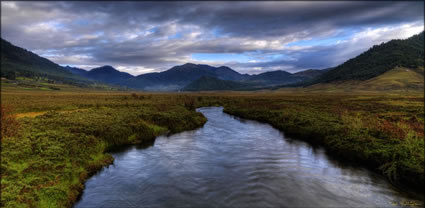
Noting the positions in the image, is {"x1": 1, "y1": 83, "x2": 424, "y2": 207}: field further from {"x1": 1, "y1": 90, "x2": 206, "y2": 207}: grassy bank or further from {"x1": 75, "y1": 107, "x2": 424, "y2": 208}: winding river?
{"x1": 75, "y1": 107, "x2": 424, "y2": 208}: winding river

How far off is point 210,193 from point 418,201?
13379 mm

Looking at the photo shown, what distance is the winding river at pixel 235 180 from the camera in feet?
Result: 50.9

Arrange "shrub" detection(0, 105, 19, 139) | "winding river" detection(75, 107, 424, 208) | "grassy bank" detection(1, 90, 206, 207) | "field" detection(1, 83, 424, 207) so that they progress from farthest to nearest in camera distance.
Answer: "shrub" detection(0, 105, 19, 139) → "winding river" detection(75, 107, 424, 208) → "field" detection(1, 83, 424, 207) → "grassy bank" detection(1, 90, 206, 207)

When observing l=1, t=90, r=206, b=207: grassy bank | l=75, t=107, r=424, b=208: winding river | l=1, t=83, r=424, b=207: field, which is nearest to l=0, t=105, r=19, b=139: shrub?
l=1, t=83, r=424, b=207: field

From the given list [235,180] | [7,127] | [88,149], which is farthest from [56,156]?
[235,180]

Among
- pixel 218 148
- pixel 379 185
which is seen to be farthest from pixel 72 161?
pixel 379 185

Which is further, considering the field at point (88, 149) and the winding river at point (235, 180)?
the winding river at point (235, 180)

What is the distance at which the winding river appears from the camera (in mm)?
15516

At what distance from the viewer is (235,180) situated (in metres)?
19.1

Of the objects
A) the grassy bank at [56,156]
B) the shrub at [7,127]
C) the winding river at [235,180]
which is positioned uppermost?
the shrub at [7,127]

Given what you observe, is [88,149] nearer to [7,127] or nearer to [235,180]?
[7,127]

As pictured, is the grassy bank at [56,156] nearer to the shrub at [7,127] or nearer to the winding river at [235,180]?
the shrub at [7,127]

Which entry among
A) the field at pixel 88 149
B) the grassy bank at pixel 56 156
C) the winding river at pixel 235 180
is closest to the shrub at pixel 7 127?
the field at pixel 88 149

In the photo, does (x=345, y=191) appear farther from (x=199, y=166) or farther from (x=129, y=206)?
(x=129, y=206)
